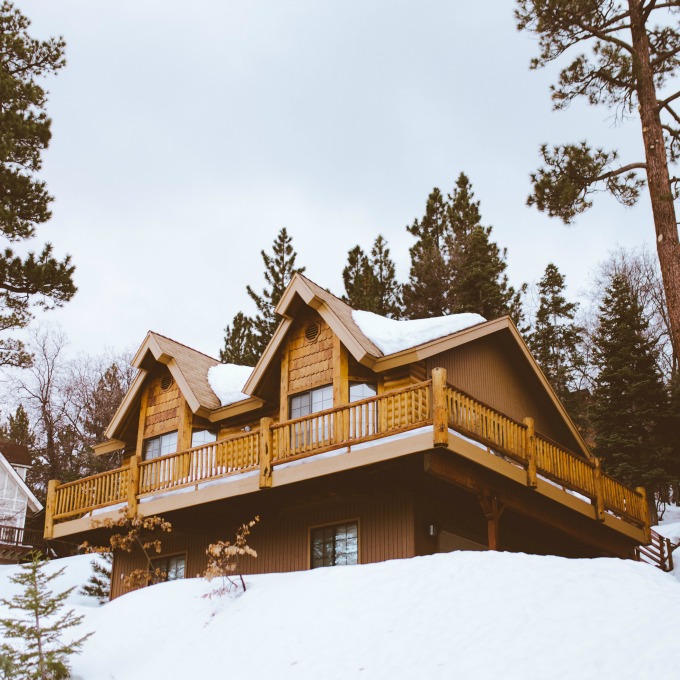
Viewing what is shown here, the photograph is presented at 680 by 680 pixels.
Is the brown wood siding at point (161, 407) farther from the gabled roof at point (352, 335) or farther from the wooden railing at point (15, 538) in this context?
the wooden railing at point (15, 538)

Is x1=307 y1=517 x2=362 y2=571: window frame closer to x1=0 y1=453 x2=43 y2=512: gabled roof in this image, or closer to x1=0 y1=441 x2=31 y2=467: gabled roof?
x1=0 y1=453 x2=43 y2=512: gabled roof

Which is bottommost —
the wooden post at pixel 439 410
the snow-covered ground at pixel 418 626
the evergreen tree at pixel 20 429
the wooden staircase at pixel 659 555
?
the snow-covered ground at pixel 418 626

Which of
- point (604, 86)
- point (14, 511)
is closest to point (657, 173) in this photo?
point (604, 86)

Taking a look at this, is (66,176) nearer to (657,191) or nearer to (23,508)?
(23,508)

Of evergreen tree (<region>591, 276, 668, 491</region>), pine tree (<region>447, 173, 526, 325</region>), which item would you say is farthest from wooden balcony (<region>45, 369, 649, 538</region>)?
pine tree (<region>447, 173, 526, 325</region>)

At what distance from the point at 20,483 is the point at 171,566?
23.6 m

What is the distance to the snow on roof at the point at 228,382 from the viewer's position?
2239cm

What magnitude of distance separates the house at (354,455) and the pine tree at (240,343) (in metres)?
14.0

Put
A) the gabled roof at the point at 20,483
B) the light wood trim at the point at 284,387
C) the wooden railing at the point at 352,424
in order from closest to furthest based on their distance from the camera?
the wooden railing at the point at 352,424, the light wood trim at the point at 284,387, the gabled roof at the point at 20,483

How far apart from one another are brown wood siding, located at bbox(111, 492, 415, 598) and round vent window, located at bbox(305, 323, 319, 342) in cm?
384

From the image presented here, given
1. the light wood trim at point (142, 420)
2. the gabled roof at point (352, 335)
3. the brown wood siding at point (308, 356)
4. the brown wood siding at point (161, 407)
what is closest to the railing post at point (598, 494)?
the gabled roof at point (352, 335)

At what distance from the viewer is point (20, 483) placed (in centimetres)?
4303

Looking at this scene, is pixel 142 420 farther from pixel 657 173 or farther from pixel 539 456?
pixel 657 173

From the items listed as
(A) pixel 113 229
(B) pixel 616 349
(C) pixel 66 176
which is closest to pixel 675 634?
(B) pixel 616 349
